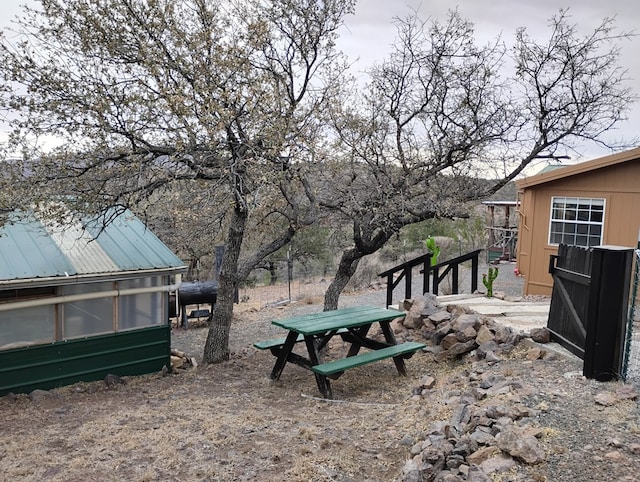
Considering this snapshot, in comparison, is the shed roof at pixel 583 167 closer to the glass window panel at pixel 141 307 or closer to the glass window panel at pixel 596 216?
the glass window panel at pixel 596 216

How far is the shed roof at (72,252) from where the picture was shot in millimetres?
6770

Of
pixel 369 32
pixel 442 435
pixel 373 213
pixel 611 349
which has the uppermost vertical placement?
pixel 369 32

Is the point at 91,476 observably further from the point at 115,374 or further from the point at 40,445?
the point at 115,374

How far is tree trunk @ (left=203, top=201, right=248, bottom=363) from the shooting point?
820 cm

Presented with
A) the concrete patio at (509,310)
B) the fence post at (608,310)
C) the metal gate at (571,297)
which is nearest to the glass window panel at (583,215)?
the concrete patio at (509,310)

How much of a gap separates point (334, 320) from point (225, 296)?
8.27 ft

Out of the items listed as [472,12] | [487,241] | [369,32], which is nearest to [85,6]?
[369,32]

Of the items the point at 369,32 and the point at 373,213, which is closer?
the point at 373,213

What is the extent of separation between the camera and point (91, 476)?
4.09 meters

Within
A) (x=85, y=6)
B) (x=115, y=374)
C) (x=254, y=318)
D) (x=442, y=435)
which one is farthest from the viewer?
(x=254, y=318)

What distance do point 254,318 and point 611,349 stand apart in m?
9.62

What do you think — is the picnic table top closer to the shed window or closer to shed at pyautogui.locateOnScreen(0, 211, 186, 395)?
shed at pyautogui.locateOnScreen(0, 211, 186, 395)

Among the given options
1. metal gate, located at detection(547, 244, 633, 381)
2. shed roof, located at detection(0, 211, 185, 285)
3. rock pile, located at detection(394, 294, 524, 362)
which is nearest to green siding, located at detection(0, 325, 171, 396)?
shed roof, located at detection(0, 211, 185, 285)

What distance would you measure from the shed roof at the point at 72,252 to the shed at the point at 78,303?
13mm
